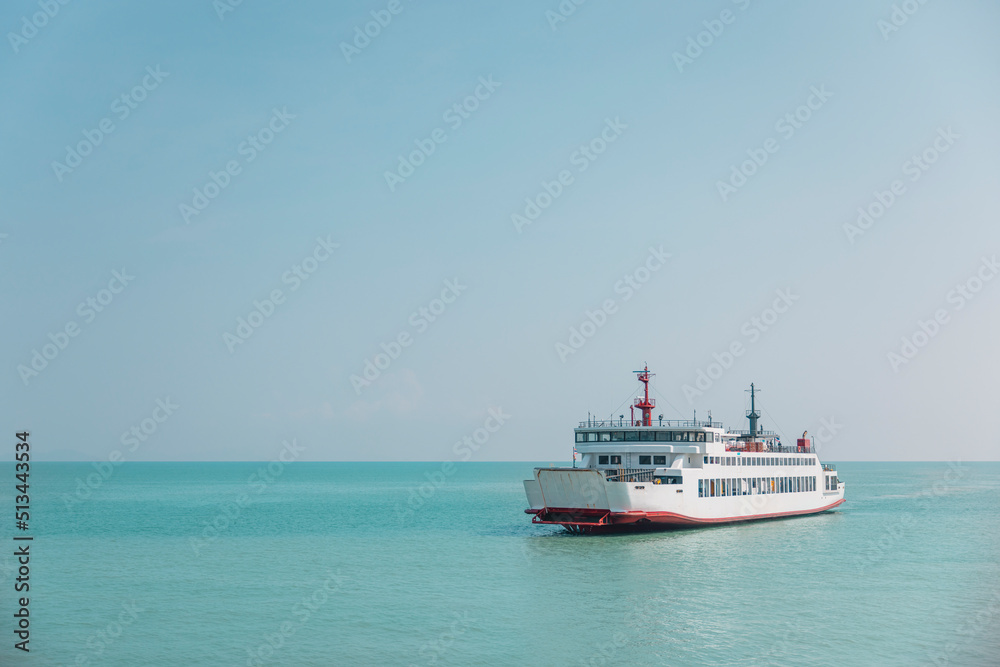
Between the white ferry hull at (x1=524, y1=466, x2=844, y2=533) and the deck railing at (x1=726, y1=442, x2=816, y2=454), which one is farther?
the deck railing at (x1=726, y1=442, x2=816, y2=454)

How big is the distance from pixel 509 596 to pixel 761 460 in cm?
3692

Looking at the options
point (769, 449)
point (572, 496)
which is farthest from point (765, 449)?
point (572, 496)

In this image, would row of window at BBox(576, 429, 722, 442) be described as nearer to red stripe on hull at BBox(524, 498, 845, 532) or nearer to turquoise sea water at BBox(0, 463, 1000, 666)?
red stripe on hull at BBox(524, 498, 845, 532)

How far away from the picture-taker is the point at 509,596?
118 ft

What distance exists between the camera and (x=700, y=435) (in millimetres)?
58438

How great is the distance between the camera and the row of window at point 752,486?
59.3 metres

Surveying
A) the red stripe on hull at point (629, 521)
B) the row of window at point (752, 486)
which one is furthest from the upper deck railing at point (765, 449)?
the red stripe on hull at point (629, 521)

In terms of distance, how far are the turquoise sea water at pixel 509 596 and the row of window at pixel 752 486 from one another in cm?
268

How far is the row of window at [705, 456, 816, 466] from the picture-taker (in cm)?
6047

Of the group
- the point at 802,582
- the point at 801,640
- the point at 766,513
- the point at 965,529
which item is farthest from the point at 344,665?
the point at 965,529

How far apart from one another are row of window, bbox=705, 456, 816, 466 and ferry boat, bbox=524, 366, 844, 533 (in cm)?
8

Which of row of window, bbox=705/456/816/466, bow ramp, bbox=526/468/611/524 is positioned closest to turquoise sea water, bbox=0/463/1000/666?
bow ramp, bbox=526/468/611/524

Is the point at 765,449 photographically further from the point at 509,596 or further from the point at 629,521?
the point at 509,596

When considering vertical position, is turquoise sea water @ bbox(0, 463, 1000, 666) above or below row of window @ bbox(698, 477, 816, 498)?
below
